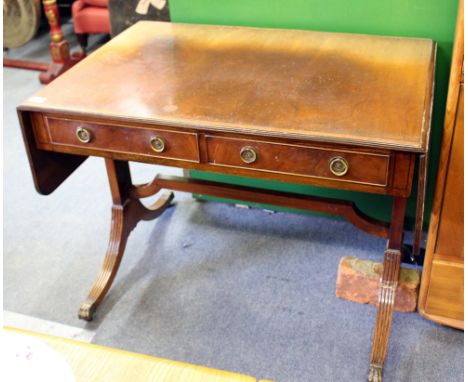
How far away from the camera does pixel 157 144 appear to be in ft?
5.02

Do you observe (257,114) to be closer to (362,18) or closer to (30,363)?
(362,18)

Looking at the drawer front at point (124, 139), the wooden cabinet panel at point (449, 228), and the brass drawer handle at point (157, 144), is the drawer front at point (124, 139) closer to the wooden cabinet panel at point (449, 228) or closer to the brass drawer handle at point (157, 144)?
the brass drawer handle at point (157, 144)

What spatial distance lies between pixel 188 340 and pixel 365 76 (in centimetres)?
95

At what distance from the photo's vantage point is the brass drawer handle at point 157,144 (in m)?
1.52

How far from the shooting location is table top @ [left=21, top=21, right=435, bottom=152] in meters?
1.39

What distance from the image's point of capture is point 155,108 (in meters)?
1.51

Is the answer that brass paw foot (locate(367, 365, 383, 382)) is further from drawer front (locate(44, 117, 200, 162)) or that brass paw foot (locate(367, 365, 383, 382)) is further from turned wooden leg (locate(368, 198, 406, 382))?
drawer front (locate(44, 117, 200, 162))

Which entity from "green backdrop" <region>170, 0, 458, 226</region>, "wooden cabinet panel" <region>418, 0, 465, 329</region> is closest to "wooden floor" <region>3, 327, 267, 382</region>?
"wooden cabinet panel" <region>418, 0, 465, 329</region>

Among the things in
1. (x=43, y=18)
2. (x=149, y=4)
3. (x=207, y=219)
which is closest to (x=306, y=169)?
(x=207, y=219)

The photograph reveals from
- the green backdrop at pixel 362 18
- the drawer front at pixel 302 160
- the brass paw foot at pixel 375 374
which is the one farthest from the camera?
the green backdrop at pixel 362 18

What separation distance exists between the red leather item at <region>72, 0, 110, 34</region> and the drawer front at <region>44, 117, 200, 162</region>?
7.97ft

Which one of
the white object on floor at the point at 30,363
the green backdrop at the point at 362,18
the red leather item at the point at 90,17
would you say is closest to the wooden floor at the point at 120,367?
the white object on floor at the point at 30,363

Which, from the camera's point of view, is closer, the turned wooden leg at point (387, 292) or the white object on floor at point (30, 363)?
the white object on floor at point (30, 363)

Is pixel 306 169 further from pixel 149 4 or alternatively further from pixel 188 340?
pixel 149 4
